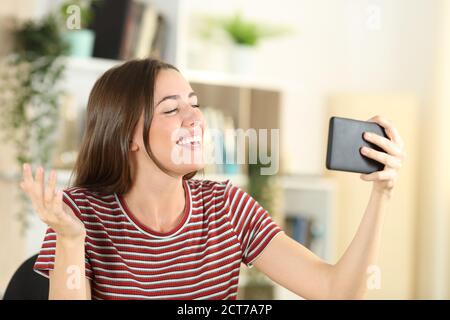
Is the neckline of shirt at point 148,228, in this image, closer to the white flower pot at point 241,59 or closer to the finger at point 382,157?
the finger at point 382,157

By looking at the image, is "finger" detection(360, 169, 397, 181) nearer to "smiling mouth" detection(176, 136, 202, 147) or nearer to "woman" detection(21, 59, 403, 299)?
"woman" detection(21, 59, 403, 299)

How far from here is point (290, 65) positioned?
334 centimetres

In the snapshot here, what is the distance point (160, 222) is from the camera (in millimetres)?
1067

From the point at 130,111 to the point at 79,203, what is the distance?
0.18 meters

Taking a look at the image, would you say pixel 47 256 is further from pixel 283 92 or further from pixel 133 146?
pixel 283 92

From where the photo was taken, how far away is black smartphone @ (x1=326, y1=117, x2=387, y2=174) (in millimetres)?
708

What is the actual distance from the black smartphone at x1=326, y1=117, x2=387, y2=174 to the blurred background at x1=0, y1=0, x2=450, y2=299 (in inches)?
66.5

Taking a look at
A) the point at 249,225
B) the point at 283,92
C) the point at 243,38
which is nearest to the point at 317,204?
the point at 283,92

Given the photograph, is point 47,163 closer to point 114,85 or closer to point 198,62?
point 198,62

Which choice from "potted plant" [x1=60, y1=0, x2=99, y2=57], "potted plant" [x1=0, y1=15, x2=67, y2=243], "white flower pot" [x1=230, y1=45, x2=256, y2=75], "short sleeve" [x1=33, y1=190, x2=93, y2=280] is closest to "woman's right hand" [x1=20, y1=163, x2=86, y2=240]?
"short sleeve" [x1=33, y1=190, x2=93, y2=280]

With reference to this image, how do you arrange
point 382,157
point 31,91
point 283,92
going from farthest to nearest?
point 283,92, point 31,91, point 382,157

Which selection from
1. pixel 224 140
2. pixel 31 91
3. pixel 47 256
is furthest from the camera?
pixel 224 140

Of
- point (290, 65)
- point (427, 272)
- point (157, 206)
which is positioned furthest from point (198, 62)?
point (157, 206)

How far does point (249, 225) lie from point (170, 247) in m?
0.18
